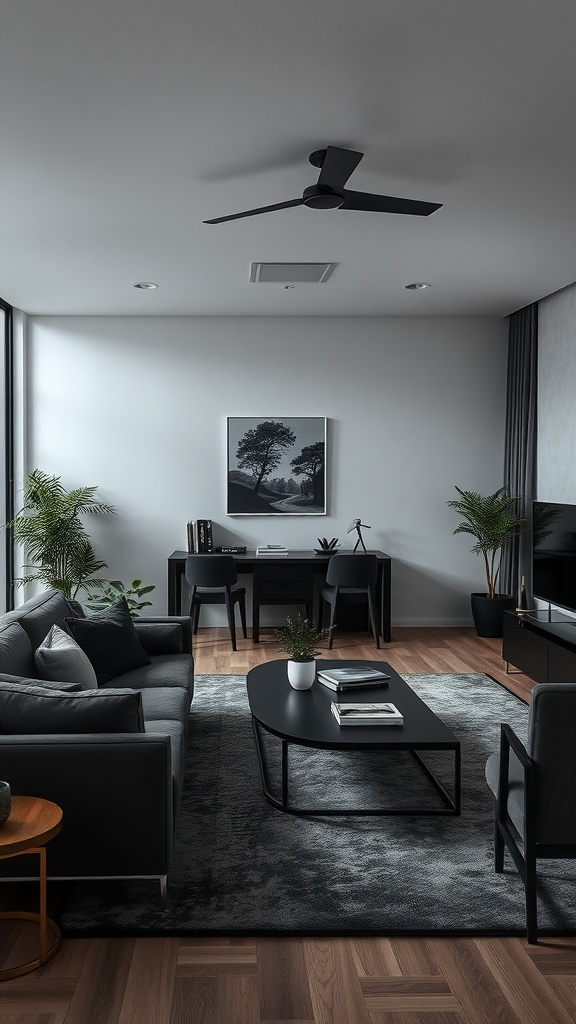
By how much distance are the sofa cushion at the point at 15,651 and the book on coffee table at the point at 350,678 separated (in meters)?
1.35

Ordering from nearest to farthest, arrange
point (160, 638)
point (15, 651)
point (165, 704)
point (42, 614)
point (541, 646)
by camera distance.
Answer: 1. point (15, 651)
2. point (165, 704)
3. point (42, 614)
4. point (160, 638)
5. point (541, 646)

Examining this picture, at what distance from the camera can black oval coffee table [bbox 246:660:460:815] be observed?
9.91ft

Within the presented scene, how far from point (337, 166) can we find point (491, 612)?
14.3ft

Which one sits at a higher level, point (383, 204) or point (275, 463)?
point (383, 204)

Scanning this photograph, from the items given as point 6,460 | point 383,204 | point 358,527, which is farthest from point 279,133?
point 6,460

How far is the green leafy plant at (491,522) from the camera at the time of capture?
6602 millimetres

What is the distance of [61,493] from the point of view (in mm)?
6855

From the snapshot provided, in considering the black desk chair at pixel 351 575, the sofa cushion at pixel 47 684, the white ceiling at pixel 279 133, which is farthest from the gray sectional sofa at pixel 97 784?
the black desk chair at pixel 351 575

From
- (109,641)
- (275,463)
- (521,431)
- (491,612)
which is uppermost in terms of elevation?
(521,431)

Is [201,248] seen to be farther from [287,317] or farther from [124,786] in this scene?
[124,786]

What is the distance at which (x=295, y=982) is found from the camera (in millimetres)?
2109

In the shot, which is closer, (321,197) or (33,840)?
(33,840)

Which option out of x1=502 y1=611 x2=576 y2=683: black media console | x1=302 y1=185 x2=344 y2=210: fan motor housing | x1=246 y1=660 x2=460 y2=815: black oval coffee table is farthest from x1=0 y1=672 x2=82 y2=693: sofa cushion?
x1=502 y1=611 x2=576 y2=683: black media console

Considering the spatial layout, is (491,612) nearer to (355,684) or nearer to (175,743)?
(355,684)
